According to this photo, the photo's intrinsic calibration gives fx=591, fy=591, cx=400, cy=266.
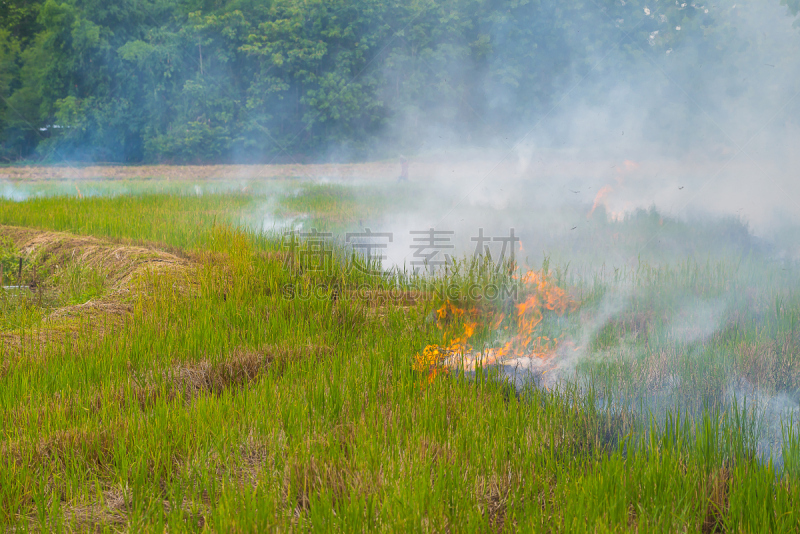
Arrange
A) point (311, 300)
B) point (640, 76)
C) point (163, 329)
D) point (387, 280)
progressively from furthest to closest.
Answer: point (640, 76), point (387, 280), point (311, 300), point (163, 329)

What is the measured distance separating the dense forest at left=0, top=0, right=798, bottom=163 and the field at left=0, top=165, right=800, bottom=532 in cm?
1655

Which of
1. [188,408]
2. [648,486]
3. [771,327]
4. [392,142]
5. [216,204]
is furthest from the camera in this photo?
[392,142]

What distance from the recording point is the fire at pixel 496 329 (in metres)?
3.93

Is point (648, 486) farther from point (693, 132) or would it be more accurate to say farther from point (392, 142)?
point (392, 142)

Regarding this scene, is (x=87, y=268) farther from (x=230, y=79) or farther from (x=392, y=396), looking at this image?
(x=230, y=79)

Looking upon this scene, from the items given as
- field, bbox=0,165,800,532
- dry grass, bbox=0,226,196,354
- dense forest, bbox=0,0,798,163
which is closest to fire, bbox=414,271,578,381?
field, bbox=0,165,800,532

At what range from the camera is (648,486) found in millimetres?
2424

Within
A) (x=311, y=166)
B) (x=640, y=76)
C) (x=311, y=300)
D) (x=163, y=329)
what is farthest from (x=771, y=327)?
(x=311, y=166)

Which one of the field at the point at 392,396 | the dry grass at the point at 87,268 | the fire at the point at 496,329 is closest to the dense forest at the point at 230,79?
the dry grass at the point at 87,268

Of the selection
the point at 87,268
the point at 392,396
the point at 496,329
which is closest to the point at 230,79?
the point at 87,268

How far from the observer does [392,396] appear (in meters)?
3.44

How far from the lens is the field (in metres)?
2.40

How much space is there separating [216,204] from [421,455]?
436 inches

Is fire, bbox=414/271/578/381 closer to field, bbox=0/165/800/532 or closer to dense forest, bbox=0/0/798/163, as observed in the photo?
field, bbox=0/165/800/532
